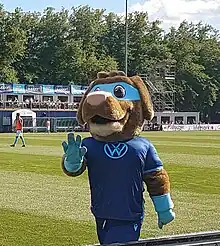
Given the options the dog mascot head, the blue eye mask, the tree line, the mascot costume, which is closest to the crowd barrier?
the mascot costume

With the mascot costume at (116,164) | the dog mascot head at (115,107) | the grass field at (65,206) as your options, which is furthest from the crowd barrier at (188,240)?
the grass field at (65,206)

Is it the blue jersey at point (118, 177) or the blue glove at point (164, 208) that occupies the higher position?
the blue jersey at point (118, 177)

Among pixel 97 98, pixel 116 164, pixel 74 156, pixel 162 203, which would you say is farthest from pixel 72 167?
pixel 162 203

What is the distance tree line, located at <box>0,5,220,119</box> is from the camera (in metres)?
89.1

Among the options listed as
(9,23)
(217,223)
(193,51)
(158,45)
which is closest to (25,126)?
(9,23)

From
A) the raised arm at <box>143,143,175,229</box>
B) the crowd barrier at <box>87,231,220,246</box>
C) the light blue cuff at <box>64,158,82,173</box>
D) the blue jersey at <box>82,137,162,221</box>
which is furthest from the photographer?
the raised arm at <box>143,143,175,229</box>

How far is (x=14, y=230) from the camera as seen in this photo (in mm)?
9586

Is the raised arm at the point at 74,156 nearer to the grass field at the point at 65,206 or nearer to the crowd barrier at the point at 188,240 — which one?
the crowd barrier at the point at 188,240

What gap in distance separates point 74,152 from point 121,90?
77 centimetres

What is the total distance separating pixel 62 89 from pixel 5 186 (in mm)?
64857

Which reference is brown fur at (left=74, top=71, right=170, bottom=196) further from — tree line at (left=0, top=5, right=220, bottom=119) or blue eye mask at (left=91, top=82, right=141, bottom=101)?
tree line at (left=0, top=5, right=220, bottom=119)

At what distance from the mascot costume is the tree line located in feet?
257

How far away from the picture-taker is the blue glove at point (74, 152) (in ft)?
19.2

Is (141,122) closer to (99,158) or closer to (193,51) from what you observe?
(99,158)
